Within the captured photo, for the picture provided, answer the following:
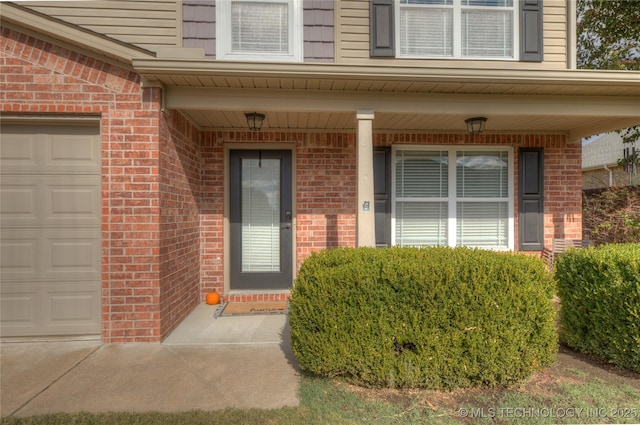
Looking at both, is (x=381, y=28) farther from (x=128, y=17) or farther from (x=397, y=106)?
(x=128, y=17)

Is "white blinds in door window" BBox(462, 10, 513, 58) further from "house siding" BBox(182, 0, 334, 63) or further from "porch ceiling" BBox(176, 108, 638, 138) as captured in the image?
"house siding" BBox(182, 0, 334, 63)

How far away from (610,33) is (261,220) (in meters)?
10.1

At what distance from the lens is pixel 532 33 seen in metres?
4.47

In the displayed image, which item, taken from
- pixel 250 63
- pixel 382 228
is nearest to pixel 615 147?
pixel 382 228

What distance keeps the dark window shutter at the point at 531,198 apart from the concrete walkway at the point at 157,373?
4048mm

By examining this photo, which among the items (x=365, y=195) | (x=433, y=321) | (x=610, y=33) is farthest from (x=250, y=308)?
(x=610, y=33)

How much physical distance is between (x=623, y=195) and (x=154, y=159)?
30.7 feet

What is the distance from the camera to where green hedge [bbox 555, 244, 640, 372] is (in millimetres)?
2762

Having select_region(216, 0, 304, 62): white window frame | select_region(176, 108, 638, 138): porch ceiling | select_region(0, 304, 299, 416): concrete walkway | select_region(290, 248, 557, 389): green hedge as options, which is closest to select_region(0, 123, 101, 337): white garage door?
select_region(0, 304, 299, 416): concrete walkway

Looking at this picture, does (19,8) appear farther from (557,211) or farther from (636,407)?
(557,211)

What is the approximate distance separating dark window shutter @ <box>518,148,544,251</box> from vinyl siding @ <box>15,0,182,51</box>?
17.4 feet

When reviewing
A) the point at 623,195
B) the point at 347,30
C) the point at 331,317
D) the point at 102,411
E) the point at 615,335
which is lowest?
the point at 102,411

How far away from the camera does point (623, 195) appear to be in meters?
7.40

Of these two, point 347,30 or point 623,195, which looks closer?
point 347,30
